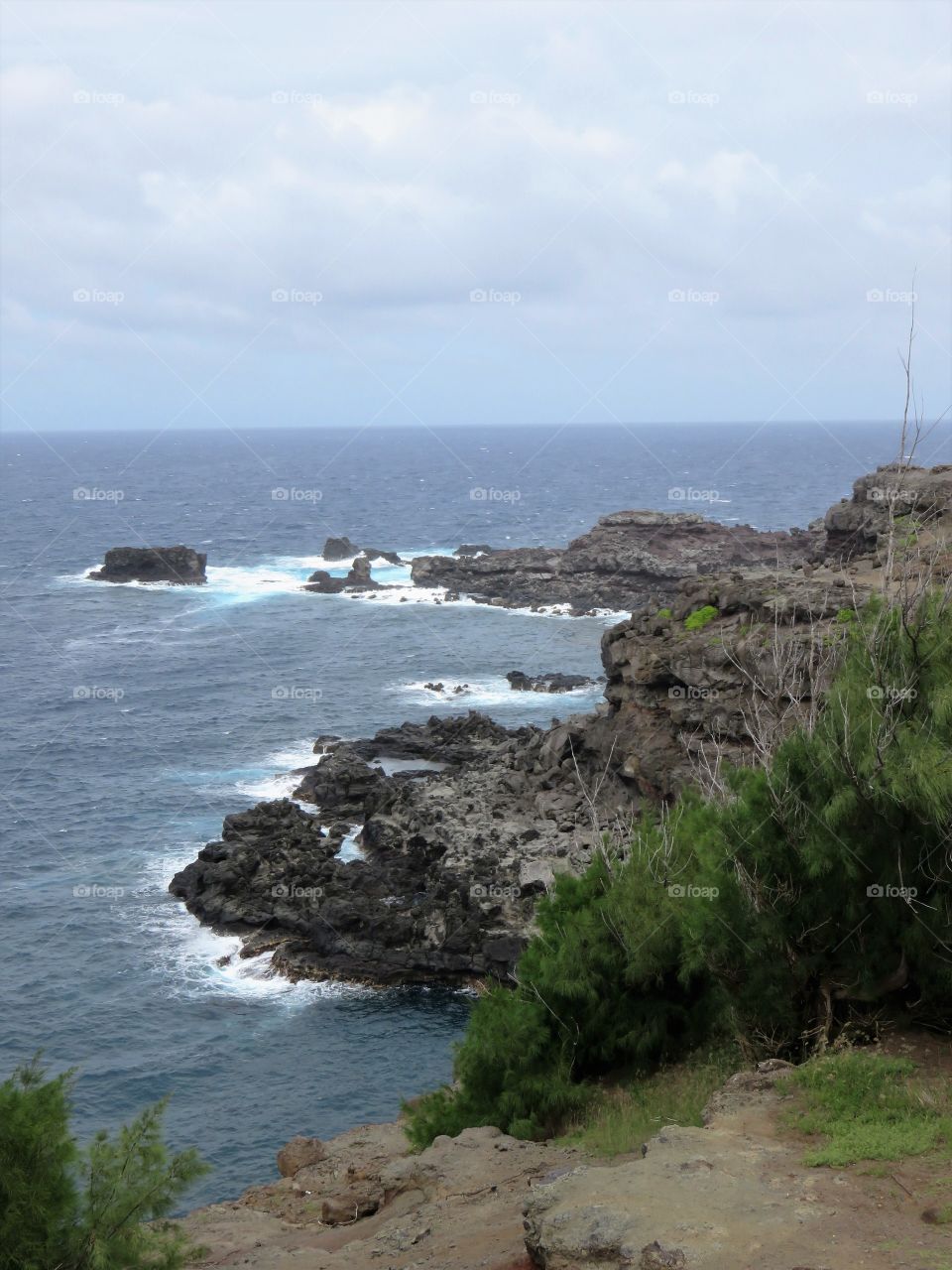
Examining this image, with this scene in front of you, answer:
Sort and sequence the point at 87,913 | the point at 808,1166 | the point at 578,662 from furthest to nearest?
1. the point at 578,662
2. the point at 87,913
3. the point at 808,1166

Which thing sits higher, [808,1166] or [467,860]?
[808,1166]

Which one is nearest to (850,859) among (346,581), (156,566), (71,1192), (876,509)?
(71,1192)

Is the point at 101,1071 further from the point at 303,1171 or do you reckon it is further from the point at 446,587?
the point at 446,587

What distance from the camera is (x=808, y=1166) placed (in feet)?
48.8

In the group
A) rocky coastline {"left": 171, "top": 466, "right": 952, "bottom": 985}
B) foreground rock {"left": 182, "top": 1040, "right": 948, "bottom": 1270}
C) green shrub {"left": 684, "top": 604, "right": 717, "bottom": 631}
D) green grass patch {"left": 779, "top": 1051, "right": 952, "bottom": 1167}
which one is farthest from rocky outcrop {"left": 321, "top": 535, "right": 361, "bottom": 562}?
green grass patch {"left": 779, "top": 1051, "right": 952, "bottom": 1167}

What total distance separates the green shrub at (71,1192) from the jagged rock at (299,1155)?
1062cm

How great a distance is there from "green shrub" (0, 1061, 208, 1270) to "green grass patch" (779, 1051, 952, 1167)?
761 cm

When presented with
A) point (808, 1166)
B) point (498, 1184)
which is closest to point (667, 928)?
point (498, 1184)

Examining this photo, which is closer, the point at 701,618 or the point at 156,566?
the point at 701,618

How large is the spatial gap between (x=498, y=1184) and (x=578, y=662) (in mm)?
60040

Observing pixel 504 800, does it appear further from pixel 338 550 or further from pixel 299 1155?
pixel 338 550

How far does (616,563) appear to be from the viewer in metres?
99.5

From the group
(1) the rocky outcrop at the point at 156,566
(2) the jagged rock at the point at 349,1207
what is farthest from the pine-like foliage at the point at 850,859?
(1) the rocky outcrop at the point at 156,566

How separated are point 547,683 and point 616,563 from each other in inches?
1160
